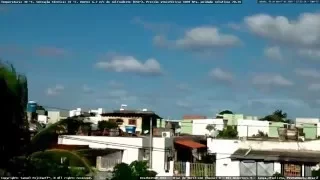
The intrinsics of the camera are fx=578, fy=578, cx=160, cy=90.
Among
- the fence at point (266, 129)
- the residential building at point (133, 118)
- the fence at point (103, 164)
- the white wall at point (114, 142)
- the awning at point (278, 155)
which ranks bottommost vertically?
the fence at point (103, 164)

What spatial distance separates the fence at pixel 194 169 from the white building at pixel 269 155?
338 mm

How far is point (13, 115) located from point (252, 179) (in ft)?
17.1

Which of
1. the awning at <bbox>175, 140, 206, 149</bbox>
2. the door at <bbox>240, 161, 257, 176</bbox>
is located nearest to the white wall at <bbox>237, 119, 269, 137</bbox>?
the awning at <bbox>175, 140, 206, 149</bbox>

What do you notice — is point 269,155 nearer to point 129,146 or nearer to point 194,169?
point 194,169

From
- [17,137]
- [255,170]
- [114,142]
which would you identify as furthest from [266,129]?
[17,137]

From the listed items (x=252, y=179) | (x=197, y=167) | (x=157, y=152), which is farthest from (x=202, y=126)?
(x=252, y=179)

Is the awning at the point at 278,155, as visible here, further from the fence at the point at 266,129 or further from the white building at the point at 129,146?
the fence at the point at 266,129

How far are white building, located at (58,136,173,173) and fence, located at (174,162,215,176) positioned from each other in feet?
8.57

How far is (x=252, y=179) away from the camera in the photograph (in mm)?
12406

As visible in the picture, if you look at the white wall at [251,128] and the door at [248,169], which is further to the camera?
the white wall at [251,128]

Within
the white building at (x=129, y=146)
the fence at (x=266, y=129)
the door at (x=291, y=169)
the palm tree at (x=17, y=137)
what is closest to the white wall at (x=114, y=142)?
the white building at (x=129, y=146)

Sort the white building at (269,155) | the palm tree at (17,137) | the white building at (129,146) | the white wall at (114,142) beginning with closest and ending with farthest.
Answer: the palm tree at (17,137) < the white building at (269,155) < the white building at (129,146) < the white wall at (114,142)

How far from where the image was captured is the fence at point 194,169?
19.1m

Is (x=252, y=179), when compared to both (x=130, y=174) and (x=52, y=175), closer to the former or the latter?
(x=130, y=174)
